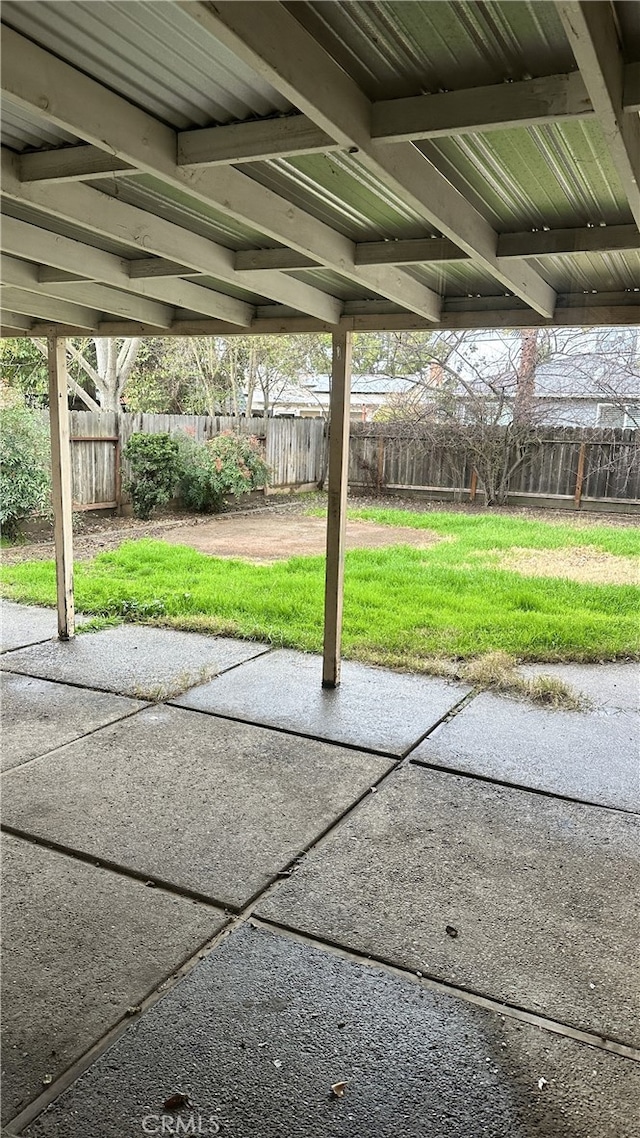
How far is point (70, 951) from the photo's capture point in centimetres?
244

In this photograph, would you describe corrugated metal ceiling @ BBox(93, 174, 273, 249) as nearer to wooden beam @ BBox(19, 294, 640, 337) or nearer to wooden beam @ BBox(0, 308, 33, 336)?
wooden beam @ BBox(19, 294, 640, 337)

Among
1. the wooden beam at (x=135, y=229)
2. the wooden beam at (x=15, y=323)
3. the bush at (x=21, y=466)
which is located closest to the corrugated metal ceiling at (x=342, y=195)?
the wooden beam at (x=135, y=229)

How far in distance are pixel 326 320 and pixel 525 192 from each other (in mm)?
1883

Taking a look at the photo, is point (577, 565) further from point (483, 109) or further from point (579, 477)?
point (483, 109)

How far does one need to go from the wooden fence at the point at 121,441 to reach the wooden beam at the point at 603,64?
10.2 metres

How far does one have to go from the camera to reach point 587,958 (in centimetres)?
249

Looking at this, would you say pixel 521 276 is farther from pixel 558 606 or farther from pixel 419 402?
pixel 419 402

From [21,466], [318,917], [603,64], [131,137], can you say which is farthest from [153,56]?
[21,466]

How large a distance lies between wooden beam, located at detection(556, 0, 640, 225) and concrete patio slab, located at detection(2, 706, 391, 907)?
8.44 ft

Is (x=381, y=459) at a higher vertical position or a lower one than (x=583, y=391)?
lower

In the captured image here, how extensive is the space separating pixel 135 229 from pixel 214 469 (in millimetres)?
9865

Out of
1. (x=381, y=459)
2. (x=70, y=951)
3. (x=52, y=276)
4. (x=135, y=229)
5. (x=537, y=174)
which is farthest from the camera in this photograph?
(x=381, y=459)

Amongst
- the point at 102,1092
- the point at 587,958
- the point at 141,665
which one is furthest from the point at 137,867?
the point at 141,665

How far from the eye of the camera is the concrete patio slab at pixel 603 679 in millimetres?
4824
